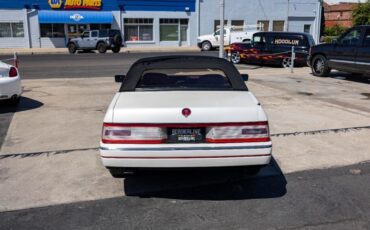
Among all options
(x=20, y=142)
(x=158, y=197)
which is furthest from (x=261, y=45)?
(x=158, y=197)

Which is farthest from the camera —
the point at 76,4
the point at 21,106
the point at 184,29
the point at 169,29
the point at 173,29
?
the point at 184,29

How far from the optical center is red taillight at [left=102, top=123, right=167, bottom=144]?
4.04m

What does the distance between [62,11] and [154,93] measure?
Result: 35272mm

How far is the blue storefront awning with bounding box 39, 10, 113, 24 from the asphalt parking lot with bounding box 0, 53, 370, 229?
30.8 meters

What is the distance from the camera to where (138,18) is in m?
40.2

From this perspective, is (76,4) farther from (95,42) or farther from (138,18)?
(95,42)

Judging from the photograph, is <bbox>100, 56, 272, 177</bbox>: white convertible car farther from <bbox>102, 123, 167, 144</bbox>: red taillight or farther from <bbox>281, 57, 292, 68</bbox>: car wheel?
<bbox>281, 57, 292, 68</bbox>: car wheel

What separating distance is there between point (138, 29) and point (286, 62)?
23.6m

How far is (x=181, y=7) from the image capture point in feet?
135

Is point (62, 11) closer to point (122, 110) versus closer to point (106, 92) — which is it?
point (106, 92)

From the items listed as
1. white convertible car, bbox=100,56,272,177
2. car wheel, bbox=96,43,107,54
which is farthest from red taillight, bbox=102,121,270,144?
car wheel, bbox=96,43,107,54

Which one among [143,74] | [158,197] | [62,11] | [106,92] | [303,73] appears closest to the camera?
[158,197]

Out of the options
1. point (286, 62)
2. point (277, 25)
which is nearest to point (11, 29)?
point (286, 62)

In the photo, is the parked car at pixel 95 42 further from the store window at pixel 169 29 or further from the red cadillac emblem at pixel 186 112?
the red cadillac emblem at pixel 186 112
